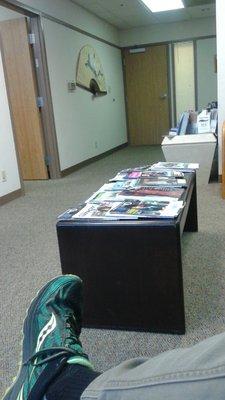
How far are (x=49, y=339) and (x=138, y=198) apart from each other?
2.50ft

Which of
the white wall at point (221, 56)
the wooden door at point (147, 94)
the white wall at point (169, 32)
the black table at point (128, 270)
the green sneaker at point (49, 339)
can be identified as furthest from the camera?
the wooden door at point (147, 94)

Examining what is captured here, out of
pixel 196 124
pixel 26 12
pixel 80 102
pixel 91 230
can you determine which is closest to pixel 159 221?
pixel 91 230

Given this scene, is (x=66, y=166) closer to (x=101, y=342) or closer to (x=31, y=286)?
(x=31, y=286)

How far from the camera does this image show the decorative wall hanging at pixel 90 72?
4.97 m

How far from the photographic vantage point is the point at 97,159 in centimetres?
563

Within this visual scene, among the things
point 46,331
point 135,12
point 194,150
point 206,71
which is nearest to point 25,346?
point 46,331

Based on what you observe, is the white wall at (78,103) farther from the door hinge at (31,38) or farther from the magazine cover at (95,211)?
the magazine cover at (95,211)

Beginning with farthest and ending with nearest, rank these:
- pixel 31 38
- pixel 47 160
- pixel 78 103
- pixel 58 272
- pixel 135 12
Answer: pixel 135 12 → pixel 78 103 → pixel 47 160 → pixel 31 38 → pixel 58 272

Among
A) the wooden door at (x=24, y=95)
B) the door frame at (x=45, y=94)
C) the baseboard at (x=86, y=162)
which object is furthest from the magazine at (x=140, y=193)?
the baseboard at (x=86, y=162)

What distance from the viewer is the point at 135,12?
5543 mm

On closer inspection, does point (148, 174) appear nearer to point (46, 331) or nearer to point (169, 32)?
point (46, 331)

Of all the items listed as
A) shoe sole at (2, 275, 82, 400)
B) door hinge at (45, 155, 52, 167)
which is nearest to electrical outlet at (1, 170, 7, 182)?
door hinge at (45, 155, 52, 167)

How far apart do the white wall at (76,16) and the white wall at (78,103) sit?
13 cm

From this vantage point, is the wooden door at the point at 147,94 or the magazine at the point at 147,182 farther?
the wooden door at the point at 147,94
